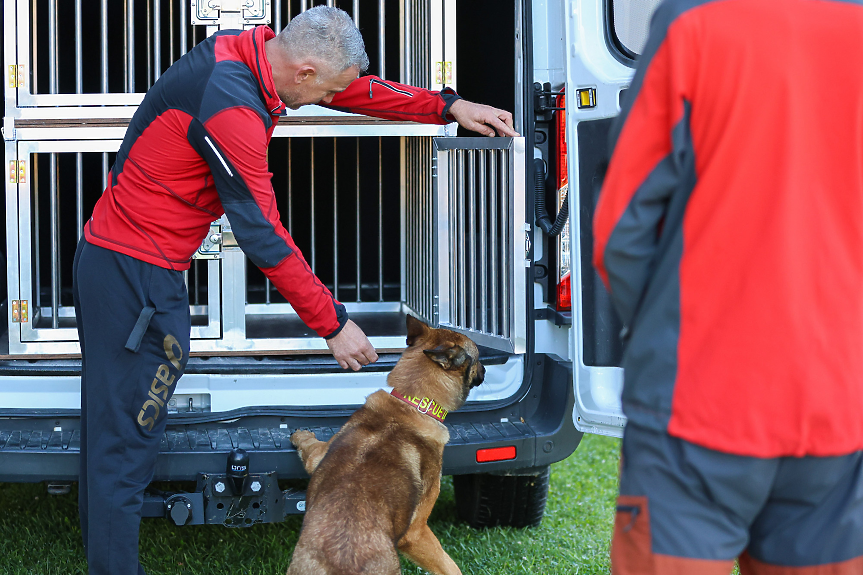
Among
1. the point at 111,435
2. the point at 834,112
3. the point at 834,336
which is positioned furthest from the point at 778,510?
the point at 111,435

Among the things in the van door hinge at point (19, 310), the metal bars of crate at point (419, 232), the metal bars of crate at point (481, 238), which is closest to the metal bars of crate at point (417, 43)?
the metal bars of crate at point (419, 232)

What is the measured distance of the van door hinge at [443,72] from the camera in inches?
140

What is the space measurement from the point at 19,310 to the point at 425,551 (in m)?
1.87

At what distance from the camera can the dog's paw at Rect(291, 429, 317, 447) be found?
9.73 ft

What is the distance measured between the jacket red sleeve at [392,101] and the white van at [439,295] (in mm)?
183

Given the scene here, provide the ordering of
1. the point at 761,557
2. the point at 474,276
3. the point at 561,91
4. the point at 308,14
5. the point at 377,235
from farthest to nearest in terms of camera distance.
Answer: the point at 377,235, the point at 474,276, the point at 561,91, the point at 308,14, the point at 761,557

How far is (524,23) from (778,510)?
85.1 inches

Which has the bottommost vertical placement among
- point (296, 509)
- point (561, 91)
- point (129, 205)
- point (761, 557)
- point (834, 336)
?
point (296, 509)

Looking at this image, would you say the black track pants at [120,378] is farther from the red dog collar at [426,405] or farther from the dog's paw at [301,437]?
the red dog collar at [426,405]

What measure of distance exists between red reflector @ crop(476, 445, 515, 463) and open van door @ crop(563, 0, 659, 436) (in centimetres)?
31

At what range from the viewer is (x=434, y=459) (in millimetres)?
2973

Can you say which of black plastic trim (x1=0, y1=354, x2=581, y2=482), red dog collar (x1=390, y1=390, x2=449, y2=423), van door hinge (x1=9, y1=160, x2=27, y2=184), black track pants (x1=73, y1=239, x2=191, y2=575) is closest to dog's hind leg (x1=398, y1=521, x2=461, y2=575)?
black plastic trim (x1=0, y1=354, x2=581, y2=482)

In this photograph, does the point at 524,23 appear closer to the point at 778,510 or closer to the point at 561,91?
the point at 561,91

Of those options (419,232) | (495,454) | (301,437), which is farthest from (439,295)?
(301,437)
